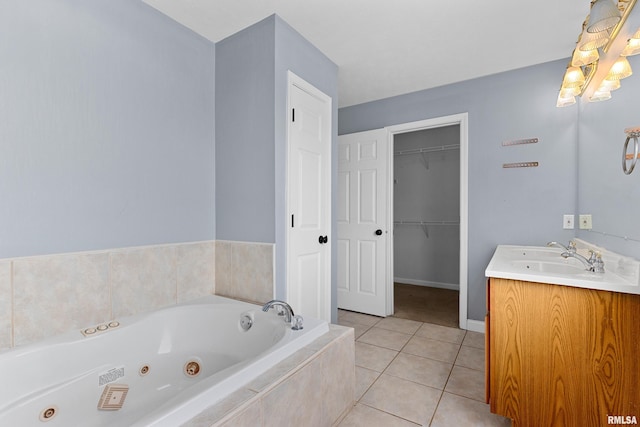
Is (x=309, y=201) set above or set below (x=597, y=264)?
above

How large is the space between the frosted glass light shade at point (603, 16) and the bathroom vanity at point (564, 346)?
107 cm

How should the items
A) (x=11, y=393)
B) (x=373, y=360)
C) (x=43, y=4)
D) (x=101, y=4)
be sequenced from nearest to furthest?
(x=11, y=393), (x=43, y=4), (x=101, y=4), (x=373, y=360)

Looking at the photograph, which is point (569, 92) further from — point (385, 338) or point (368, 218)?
point (385, 338)

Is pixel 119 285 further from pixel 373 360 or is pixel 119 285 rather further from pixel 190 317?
pixel 373 360

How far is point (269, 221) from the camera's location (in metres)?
2.05

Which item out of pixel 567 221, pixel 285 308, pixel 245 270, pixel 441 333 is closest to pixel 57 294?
pixel 245 270

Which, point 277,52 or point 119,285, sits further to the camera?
point 277,52

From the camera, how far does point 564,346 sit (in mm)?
1353

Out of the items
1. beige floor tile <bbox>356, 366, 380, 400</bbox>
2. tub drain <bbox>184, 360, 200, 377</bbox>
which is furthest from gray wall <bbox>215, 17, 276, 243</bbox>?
beige floor tile <bbox>356, 366, 380, 400</bbox>

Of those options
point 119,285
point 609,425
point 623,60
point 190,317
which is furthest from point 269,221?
point 623,60

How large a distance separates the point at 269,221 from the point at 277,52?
1141 millimetres

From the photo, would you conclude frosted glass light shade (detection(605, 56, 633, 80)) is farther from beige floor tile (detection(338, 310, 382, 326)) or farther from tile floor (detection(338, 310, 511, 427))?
beige floor tile (detection(338, 310, 382, 326))

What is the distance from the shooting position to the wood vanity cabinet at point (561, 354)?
4.09 ft

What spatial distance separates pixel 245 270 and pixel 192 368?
674 millimetres
